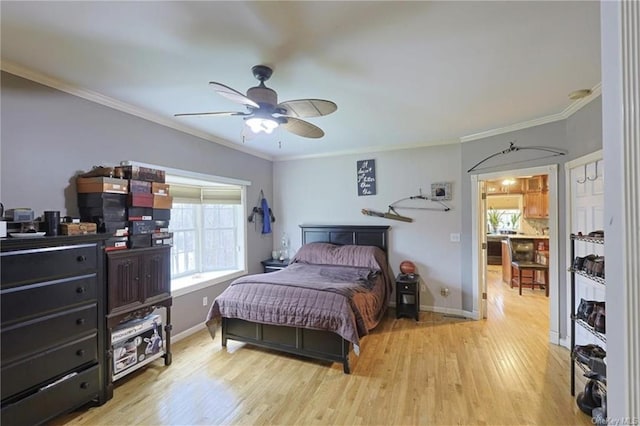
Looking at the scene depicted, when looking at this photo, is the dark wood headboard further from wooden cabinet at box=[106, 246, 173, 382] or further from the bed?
wooden cabinet at box=[106, 246, 173, 382]

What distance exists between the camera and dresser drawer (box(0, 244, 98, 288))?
177cm

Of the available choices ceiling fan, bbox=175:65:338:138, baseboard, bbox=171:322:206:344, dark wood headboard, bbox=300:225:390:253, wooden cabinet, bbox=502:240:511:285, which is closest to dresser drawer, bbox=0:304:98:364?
baseboard, bbox=171:322:206:344

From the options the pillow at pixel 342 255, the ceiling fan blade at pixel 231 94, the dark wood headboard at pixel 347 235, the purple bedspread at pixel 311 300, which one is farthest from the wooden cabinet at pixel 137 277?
the dark wood headboard at pixel 347 235

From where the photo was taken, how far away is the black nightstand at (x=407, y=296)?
4.06 metres

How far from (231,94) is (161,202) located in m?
1.57

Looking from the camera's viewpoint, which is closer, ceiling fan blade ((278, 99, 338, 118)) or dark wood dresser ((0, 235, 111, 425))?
dark wood dresser ((0, 235, 111, 425))

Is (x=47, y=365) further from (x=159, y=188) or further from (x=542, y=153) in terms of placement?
(x=542, y=153)

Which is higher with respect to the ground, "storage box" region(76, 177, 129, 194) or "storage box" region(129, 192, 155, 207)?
"storage box" region(76, 177, 129, 194)

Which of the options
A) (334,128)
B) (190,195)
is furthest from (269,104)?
(190,195)

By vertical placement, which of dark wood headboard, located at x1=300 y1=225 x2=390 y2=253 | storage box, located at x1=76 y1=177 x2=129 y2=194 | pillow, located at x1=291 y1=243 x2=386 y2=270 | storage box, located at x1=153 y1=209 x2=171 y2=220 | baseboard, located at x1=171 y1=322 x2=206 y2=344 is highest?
storage box, located at x1=76 y1=177 x2=129 y2=194

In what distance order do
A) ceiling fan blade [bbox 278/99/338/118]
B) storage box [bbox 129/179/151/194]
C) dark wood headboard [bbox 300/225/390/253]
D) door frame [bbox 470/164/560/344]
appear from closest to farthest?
ceiling fan blade [bbox 278/99/338/118], storage box [bbox 129/179/151/194], door frame [bbox 470/164/560/344], dark wood headboard [bbox 300/225/390/253]

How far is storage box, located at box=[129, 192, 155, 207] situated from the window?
0.74 meters

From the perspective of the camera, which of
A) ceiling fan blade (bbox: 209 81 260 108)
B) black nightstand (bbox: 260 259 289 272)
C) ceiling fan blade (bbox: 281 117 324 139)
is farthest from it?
black nightstand (bbox: 260 259 289 272)

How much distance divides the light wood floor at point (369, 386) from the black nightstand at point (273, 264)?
1634mm
